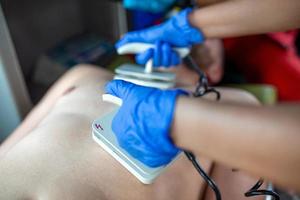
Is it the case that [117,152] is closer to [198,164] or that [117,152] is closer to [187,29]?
[198,164]

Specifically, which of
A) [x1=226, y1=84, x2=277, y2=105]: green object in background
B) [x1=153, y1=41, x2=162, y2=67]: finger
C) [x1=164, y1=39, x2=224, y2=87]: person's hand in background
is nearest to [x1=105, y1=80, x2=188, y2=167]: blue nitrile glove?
[x1=153, y1=41, x2=162, y2=67]: finger

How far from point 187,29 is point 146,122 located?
1.88 feet

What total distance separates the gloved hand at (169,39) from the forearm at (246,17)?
1.1 inches

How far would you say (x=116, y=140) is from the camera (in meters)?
0.71

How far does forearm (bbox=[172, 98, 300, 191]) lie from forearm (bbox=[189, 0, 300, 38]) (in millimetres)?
479

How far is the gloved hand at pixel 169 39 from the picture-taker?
40.7 inches

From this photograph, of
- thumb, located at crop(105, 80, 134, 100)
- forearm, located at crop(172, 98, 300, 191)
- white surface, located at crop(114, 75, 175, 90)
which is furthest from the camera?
white surface, located at crop(114, 75, 175, 90)

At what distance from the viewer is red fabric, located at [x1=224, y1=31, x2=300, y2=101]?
1419 mm

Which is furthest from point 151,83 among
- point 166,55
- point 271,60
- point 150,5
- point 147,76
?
point 271,60

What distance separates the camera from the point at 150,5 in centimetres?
135

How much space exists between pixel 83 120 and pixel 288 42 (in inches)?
45.8

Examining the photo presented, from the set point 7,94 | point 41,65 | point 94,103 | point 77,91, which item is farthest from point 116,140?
point 41,65

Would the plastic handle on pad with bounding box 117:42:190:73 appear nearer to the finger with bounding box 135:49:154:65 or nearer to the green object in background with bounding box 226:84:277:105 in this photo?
the finger with bounding box 135:49:154:65

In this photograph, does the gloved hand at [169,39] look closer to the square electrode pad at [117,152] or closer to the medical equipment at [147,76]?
the medical equipment at [147,76]
